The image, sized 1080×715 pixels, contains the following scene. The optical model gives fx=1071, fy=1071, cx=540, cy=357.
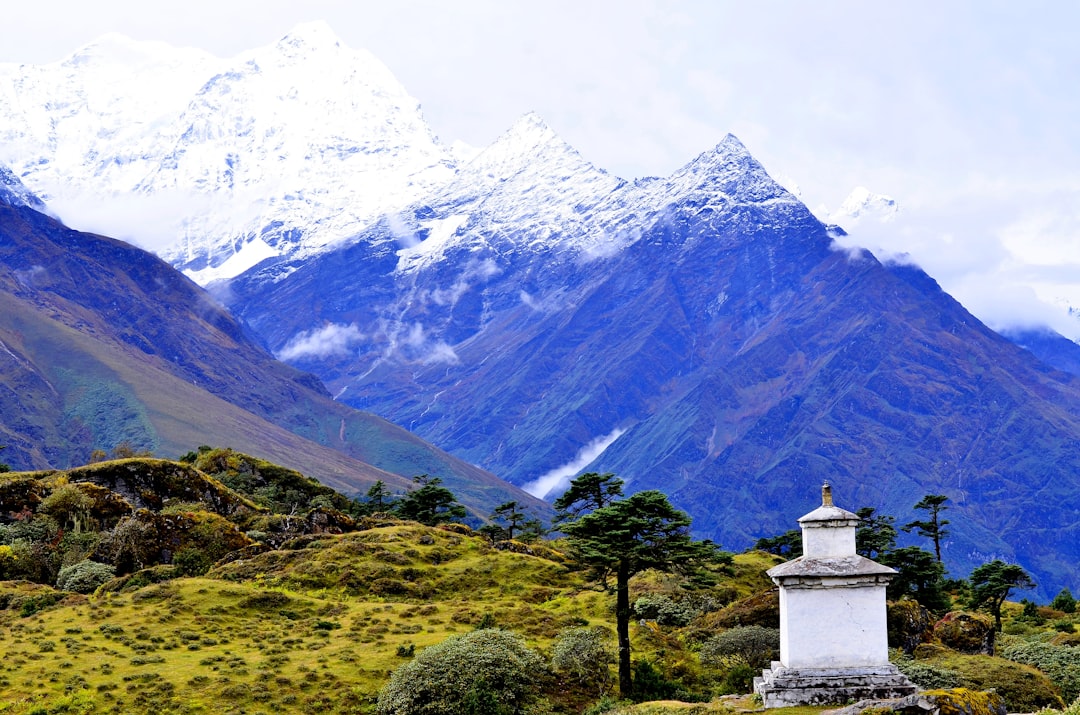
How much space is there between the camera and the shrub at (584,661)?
42125 millimetres

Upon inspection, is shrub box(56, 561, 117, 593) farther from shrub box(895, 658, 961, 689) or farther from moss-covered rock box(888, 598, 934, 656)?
shrub box(895, 658, 961, 689)

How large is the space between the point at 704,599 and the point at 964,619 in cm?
1371

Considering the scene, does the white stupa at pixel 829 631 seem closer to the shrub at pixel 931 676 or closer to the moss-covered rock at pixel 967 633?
the shrub at pixel 931 676

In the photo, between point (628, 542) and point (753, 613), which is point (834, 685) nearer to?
point (628, 542)

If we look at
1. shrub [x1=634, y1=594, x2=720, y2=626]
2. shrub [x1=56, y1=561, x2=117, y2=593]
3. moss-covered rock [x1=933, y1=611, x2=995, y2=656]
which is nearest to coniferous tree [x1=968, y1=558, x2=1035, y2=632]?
moss-covered rock [x1=933, y1=611, x2=995, y2=656]

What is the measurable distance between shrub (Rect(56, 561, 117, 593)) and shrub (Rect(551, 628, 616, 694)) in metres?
27.9

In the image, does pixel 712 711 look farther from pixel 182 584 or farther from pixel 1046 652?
pixel 182 584

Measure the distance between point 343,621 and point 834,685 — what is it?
94.3 ft

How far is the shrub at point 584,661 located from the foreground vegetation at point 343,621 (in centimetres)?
7

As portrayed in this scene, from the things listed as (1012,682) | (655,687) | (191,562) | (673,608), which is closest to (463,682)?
(655,687)

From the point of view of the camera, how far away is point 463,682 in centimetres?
3797

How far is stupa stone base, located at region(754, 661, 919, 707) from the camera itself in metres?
28.2

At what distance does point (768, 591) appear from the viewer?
1903 inches

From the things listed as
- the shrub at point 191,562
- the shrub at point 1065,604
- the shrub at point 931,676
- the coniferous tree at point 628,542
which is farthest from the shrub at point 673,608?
the shrub at point 1065,604
